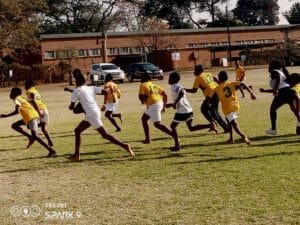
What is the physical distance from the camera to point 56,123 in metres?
16.5

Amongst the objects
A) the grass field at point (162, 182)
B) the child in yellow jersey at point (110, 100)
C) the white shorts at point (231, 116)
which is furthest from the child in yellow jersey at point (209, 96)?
the child in yellow jersey at point (110, 100)

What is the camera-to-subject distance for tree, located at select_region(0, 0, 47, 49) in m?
44.6

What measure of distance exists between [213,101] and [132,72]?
30492mm

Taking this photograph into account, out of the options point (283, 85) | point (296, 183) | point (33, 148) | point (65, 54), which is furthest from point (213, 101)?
point (65, 54)

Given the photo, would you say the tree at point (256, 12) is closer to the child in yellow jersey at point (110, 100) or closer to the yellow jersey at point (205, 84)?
the child in yellow jersey at point (110, 100)

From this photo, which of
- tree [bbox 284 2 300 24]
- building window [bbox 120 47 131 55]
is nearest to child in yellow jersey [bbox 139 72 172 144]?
building window [bbox 120 47 131 55]

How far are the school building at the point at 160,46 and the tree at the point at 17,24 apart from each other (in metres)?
5.42

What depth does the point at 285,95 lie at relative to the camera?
1093cm

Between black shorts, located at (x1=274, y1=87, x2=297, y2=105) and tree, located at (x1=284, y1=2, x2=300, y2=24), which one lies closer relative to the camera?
black shorts, located at (x1=274, y1=87, x2=297, y2=105)

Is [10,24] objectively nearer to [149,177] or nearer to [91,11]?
[91,11]

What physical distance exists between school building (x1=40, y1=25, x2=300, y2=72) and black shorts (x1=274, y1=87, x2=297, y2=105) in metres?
42.0

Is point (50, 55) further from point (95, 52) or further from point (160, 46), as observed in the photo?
point (160, 46)

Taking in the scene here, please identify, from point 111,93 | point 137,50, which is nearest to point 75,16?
point 137,50

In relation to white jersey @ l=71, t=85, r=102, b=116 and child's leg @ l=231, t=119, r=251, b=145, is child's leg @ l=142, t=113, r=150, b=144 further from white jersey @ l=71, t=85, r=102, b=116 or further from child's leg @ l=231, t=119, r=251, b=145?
white jersey @ l=71, t=85, r=102, b=116
